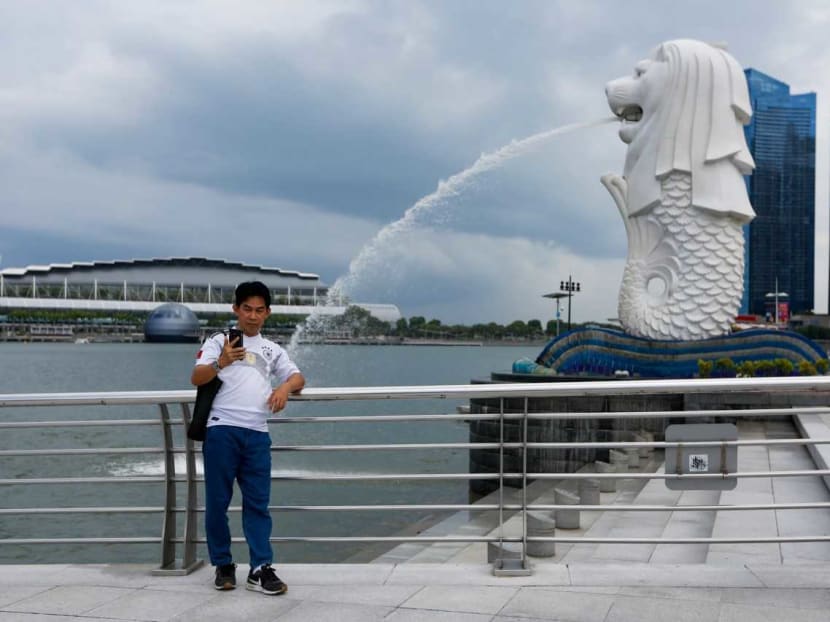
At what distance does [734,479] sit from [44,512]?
Result: 3206 millimetres

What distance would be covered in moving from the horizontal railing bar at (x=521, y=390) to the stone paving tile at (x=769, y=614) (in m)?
0.87

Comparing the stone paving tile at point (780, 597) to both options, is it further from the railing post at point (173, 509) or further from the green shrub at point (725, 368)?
the green shrub at point (725, 368)

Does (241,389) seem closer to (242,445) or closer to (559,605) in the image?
(242,445)

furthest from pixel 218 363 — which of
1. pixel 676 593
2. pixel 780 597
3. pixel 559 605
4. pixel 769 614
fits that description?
pixel 780 597

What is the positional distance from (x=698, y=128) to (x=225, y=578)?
49.5ft

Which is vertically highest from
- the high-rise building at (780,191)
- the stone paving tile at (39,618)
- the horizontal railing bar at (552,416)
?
the high-rise building at (780,191)

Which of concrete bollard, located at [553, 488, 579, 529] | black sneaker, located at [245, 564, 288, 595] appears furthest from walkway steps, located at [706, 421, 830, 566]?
black sneaker, located at [245, 564, 288, 595]

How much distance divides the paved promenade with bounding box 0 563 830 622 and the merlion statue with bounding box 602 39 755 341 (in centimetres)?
1306

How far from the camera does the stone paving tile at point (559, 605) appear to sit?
10.3 feet

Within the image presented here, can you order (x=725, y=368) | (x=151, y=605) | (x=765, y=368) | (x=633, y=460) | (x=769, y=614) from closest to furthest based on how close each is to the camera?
(x=769, y=614) < (x=151, y=605) < (x=633, y=460) < (x=765, y=368) < (x=725, y=368)

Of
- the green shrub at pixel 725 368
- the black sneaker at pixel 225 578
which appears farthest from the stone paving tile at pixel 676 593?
the green shrub at pixel 725 368

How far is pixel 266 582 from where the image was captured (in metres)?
3.49

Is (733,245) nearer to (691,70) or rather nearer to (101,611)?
(691,70)

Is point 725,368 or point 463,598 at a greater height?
point 725,368
